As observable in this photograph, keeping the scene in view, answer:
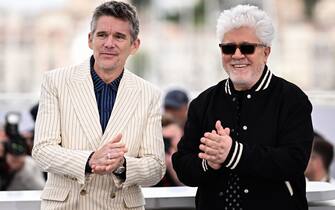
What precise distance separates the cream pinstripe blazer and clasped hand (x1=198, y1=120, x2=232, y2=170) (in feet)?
0.66

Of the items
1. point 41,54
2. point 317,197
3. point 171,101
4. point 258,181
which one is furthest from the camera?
point 41,54

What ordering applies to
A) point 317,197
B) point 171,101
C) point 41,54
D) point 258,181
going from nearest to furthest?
point 258,181, point 317,197, point 171,101, point 41,54

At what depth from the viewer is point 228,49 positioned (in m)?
2.40

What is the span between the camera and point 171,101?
6.38m

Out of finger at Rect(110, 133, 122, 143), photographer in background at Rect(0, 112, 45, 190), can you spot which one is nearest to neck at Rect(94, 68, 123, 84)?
finger at Rect(110, 133, 122, 143)

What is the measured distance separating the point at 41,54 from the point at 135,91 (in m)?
6.67

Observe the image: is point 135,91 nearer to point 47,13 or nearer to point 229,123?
point 229,123

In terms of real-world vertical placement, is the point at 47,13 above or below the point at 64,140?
above

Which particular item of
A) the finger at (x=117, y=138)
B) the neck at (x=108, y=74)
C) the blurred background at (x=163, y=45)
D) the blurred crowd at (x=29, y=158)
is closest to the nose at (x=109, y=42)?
the neck at (x=108, y=74)

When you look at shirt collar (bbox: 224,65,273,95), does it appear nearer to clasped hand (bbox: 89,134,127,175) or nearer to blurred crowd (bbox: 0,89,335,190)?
clasped hand (bbox: 89,134,127,175)

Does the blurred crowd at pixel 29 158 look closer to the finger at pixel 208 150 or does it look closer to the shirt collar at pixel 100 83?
the shirt collar at pixel 100 83

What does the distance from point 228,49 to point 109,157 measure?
53 centimetres

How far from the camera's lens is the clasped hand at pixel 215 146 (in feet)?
7.46

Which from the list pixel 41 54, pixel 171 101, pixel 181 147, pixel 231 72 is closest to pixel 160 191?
pixel 181 147
